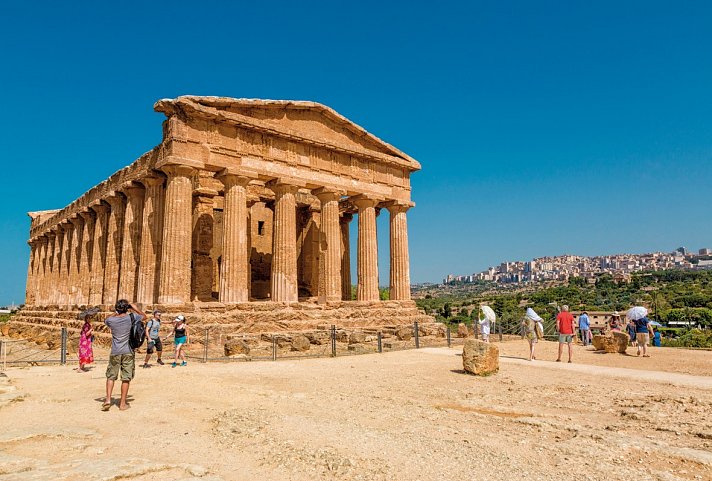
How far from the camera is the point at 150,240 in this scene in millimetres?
21484

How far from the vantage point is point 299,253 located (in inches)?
1179

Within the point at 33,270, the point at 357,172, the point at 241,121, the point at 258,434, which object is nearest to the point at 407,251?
the point at 357,172

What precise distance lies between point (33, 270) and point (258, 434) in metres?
46.8

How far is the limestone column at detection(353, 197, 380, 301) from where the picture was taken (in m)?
26.6

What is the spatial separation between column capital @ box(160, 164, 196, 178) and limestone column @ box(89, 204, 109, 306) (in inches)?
383

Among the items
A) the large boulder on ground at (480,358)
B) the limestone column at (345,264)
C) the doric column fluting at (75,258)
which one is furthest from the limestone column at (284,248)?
the doric column fluting at (75,258)

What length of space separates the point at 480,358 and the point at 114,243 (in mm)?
21301

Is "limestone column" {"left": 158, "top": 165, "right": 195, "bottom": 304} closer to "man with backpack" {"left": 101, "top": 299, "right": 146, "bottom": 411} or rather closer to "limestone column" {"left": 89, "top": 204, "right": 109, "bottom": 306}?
"limestone column" {"left": 89, "top": 204, "right": 109, "bottom": 306}

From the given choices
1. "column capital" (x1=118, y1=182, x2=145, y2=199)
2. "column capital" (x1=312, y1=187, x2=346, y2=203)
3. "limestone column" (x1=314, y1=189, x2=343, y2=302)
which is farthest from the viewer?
"column capital" (x1=312, y1=187, x2=346, y2=203)

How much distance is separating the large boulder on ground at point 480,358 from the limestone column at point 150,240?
1463cm

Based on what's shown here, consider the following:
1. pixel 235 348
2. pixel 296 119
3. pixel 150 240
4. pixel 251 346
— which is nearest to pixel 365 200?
A: pixel 296 119

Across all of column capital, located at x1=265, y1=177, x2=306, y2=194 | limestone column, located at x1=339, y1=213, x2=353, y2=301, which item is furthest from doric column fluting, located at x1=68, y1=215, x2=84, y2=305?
limestone column, located at x1=339, y1=213, x2=353, y2=301

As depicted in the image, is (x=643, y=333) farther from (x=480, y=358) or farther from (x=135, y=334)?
(x=135, y=334)

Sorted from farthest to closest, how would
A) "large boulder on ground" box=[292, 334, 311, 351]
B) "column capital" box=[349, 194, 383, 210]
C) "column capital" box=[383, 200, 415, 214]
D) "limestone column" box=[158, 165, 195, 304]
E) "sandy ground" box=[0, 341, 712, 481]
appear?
"column capital" box=[383, 200, 415, 214], "column capital" box=[349, 194, 383, 210], "limestone column" box=[158, 165, 195, 304], "large boulder on ground" box=[292, 334, 311, 351], "sandy ground" box=[0, 341, 712, 481]
